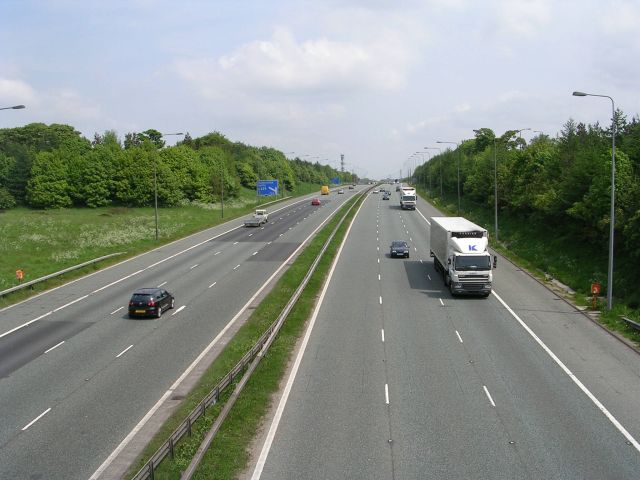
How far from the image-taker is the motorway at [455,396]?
1541 cm

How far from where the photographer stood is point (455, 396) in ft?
66.5

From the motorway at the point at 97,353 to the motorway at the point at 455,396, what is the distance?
5.07 m

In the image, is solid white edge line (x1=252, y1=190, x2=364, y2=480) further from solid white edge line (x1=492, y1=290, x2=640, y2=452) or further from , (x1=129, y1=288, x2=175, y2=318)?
solid white edge line (x1=492, y1=290, x2=640, y2=452)

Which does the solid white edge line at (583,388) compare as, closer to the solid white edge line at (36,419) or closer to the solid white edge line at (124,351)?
the solid white edge line at (36,419)

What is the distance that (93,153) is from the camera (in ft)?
375

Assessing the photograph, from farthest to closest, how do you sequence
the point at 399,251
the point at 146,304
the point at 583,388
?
the point at 399,251 < the point at 146,304 < the point at 583,388

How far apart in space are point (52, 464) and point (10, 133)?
616 ft

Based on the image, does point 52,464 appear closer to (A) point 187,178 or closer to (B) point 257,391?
(B) point 257,391

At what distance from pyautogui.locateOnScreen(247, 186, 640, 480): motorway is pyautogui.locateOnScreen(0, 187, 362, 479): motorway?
16.6 ft

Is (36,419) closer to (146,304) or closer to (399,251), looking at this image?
(146,304)

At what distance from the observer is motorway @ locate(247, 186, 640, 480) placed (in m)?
15.4

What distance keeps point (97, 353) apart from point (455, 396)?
15749 millimetres

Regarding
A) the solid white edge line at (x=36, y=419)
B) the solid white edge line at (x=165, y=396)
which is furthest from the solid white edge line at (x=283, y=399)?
the solid white edge line at (x=36, y=419)

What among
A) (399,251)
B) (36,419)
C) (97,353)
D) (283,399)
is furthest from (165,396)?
(399,251)
